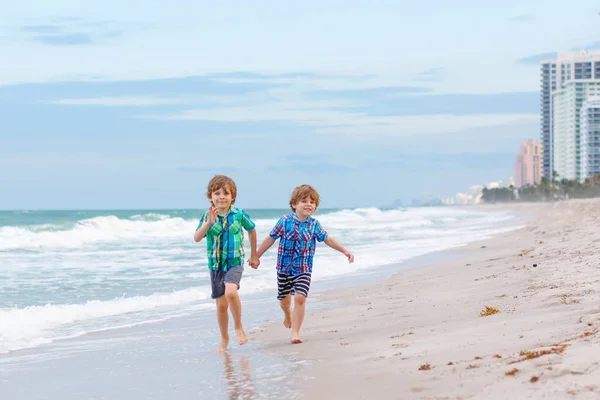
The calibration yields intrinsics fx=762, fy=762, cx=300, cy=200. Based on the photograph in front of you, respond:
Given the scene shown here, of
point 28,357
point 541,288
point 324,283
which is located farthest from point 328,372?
point 324,283

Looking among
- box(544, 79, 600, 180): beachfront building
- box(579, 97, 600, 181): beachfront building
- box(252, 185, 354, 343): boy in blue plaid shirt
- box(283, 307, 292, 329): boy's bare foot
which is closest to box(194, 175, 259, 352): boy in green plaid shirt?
box(252, 185, 354, 343): boy in blue plaid shirt

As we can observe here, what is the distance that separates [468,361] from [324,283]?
7542 mm

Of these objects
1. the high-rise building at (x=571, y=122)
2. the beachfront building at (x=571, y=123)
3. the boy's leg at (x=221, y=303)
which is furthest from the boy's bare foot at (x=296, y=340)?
the beachfront building at (x=571, y=123)

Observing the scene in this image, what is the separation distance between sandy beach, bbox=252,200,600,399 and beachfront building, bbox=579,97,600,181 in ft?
557

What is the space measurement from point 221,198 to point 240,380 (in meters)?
1.81

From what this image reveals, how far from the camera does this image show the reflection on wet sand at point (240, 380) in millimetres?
4824

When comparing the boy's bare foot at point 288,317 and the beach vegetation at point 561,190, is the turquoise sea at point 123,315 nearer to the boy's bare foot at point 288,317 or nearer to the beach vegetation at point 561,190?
the boy's bare foot at point 288,317

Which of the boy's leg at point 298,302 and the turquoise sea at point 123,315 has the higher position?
the boy's leg at point 298,302

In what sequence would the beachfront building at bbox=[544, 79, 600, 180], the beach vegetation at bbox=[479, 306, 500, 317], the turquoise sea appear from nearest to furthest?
the turquoise sea, the beach vegetation at bbox=[479, 306, 500, 317], the beachfront building at bbox=[544, 79, 600, 180]

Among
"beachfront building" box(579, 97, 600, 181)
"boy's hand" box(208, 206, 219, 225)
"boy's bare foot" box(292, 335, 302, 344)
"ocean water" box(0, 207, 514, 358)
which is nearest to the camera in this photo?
"boy's hand" box(208, 206, 219, 225)

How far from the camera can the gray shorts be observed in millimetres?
6562

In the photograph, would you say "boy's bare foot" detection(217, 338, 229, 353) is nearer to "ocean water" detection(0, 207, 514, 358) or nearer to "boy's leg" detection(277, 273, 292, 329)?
"boy's leg" detection(277, 273, 292, 329)

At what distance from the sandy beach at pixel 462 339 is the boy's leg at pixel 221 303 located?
0.38m

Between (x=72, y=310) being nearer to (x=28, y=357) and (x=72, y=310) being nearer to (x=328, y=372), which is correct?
(x=28, y=357)
